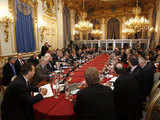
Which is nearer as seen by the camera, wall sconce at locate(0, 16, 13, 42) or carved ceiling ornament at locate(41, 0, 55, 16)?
wall sconce at locate(0, 16, 13, 42)

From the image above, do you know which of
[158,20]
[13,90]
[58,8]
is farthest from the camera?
[158,20]

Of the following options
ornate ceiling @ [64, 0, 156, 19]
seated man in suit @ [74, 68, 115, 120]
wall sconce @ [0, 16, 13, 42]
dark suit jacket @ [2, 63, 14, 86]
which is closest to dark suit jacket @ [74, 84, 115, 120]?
seated man in suit @ [74, 68, 115, 120]

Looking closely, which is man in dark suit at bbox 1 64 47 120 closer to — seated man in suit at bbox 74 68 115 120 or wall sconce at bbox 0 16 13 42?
seated man in suit at bbox 74 68 115 120

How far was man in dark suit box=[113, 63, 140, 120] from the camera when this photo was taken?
2.06 meters

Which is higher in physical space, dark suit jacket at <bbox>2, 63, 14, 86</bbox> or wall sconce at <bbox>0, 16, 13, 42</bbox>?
wall sconce at <bbox>0, 16, 13, 42</bbox>

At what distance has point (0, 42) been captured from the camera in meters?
4.96

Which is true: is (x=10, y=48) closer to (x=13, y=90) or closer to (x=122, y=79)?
(x=13, y=90)

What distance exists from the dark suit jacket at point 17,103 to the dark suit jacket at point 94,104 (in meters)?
0.75

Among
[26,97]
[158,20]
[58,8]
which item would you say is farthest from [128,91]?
[158,20]

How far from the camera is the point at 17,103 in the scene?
1.75m

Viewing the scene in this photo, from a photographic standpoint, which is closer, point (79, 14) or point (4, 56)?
point (4, 56)

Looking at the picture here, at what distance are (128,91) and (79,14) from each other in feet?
42.3

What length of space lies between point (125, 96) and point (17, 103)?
1577 mm

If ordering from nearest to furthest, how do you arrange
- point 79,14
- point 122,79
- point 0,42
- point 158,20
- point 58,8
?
point 122,79, point 0,42, point 58,8, point 158,20, point 79,14
